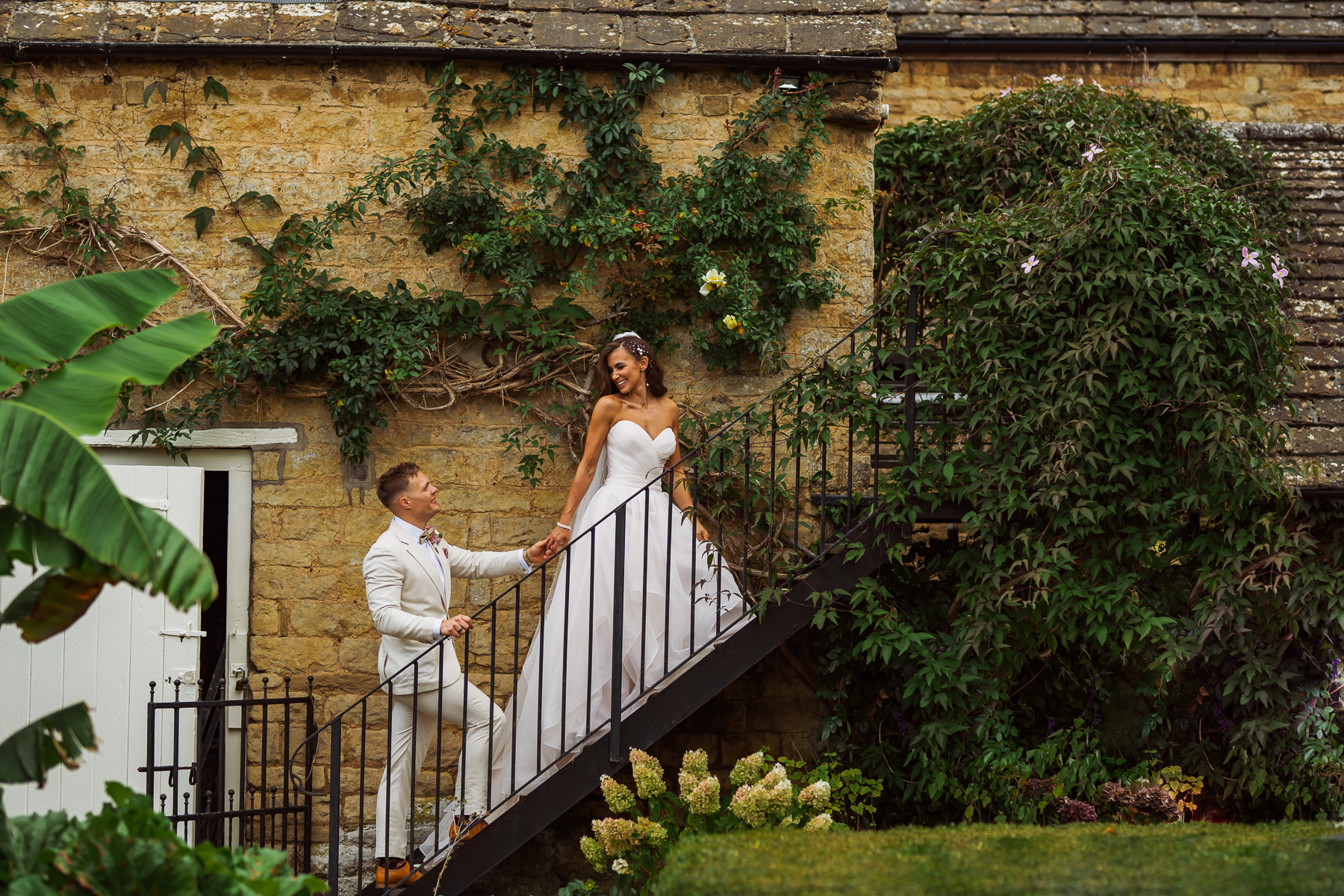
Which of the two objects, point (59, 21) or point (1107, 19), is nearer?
point (59, 21)

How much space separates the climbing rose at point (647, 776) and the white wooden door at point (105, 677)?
7.77ft

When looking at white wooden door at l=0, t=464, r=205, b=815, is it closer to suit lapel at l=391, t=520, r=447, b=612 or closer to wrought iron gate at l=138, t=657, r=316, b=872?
wrought iron gate at l=138, t=657, r=316, b=872

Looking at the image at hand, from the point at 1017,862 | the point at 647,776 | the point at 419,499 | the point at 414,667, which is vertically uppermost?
the point at 419,499

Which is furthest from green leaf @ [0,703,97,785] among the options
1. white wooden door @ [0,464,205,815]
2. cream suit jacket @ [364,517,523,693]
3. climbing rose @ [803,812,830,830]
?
climbing rose @ [803,812,830,830]

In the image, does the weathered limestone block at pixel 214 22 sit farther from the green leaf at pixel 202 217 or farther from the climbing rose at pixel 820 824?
the climbing rose at pixel 820 824

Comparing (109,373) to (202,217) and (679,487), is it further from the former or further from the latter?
(679,487)

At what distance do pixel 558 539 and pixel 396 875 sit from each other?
163 centimetres

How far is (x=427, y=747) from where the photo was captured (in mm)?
5121

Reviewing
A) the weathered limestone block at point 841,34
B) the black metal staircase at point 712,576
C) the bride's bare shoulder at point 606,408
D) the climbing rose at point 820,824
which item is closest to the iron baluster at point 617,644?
the black metal staircase at point 712,576

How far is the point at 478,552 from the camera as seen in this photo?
18.0 ft

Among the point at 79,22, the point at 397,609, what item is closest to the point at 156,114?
the point at 79,22

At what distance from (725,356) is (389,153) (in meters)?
2.09

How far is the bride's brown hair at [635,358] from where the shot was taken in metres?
5.51

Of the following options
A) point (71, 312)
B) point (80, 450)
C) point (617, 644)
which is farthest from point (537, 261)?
point (80, 450)
